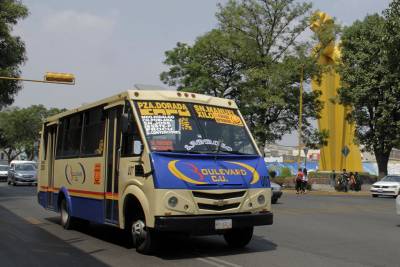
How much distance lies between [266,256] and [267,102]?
34694 millimetres

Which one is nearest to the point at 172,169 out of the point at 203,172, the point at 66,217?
the point at 203,172

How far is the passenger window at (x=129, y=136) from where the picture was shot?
378 inches

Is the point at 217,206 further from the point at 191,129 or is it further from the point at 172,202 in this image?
the point at 191,129

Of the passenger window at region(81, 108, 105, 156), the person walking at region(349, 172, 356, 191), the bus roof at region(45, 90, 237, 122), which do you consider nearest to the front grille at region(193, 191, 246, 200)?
the bus roof at region(45, 90, 237, 122)

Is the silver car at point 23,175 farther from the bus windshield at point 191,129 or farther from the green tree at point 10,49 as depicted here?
the bus windshield at point 191,129

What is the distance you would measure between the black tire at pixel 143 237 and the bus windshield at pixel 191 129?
1.28 meters

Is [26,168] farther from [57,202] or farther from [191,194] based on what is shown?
[191,194]

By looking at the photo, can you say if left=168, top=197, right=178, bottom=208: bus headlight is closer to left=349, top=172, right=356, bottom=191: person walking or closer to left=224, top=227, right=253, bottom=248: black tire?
left=224, top=227, right=253, bottom=248: black tire

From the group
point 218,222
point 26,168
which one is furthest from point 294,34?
point 218,222

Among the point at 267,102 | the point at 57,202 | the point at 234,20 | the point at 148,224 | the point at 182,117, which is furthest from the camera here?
the point at 234,20

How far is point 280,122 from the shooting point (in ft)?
155

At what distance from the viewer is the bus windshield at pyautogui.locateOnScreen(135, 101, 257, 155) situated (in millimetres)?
9438

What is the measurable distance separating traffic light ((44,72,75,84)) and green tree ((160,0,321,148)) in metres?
21.9

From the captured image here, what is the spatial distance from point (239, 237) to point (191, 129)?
2.20 m
